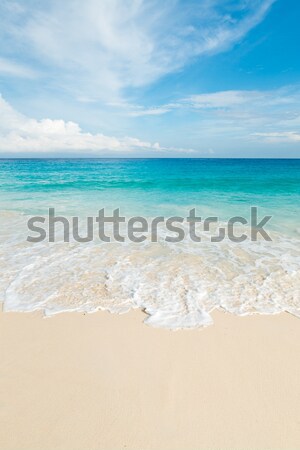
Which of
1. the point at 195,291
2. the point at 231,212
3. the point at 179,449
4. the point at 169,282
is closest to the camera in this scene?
the point at 179,449

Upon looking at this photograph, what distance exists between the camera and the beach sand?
8.96 feet

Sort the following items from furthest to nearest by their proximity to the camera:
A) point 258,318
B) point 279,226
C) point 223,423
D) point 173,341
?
point 279,226 → point 258,318 → point 173,341 → point 223,423

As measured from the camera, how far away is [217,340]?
4086 millimetres

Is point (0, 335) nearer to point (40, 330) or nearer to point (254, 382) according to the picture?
point (40, 330)

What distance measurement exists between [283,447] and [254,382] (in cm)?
74

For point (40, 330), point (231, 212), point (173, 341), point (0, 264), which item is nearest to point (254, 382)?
point (173, 341)

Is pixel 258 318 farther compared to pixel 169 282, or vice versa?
pixel 169 282
